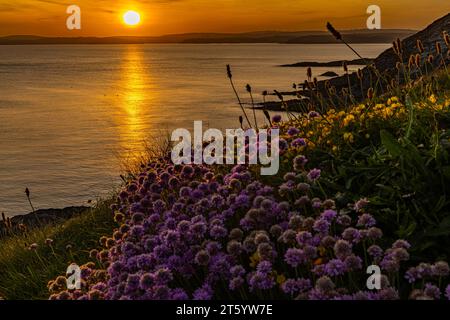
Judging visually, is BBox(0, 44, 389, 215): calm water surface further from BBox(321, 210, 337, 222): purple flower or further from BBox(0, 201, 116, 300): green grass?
BBox(321, 210, 337, 222): purple flower

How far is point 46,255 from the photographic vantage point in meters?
9.36

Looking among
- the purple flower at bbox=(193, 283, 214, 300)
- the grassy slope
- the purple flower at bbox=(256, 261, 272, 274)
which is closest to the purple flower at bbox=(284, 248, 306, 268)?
the purple flower at bbox=(256, 261, 272, 274)

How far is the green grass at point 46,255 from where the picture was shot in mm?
7516

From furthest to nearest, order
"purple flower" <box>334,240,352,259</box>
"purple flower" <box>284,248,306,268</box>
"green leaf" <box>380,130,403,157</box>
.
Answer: "green leaf" <box>380,130,403,157</box> → "purple flower" <box>284,248,306,268</box> → "purple flower" <box>334,240,352,259</box>

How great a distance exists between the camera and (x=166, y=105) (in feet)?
200

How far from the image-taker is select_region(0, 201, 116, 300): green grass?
752 cm
